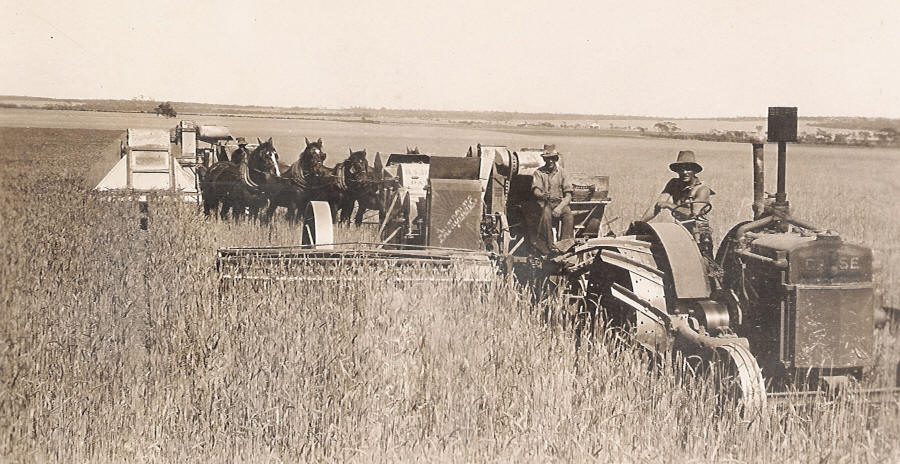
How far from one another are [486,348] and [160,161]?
854cm

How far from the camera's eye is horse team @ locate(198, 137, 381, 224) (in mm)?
12000

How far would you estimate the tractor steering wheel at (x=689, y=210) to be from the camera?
642cm

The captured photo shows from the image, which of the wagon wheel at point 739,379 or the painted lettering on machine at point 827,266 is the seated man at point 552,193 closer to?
the wagon wheel at point 739,379

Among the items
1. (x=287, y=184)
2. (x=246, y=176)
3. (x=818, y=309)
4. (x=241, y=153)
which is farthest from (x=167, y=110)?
(x=818, y=309)

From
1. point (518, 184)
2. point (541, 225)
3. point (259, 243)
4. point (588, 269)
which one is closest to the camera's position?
point (588, 269)

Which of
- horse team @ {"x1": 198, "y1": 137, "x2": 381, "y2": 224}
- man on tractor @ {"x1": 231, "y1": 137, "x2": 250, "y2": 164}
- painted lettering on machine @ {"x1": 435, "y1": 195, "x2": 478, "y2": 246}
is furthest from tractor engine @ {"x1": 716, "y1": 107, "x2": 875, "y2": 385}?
man on tractor @ {"x1": 231, "y1": 137, "x2": 250, "y2": 164}

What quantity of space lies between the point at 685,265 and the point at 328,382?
2245 millimetres

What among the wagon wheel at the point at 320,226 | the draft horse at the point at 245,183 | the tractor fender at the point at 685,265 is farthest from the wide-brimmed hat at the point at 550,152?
the draft horse at the point at 245,183

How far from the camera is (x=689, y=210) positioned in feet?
23.1

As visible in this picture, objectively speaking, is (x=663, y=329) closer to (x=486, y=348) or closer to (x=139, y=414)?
(x=486, y=348)

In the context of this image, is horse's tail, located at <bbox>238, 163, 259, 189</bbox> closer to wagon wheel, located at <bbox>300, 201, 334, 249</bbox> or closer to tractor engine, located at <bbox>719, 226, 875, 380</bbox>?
wagon wheel, located at <bbox>300, 201, 334, 249</bbox>

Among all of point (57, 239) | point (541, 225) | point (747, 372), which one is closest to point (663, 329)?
point (747, 372)

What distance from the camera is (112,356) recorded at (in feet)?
15.5

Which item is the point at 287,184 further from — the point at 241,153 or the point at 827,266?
the point at 827,266
